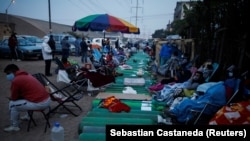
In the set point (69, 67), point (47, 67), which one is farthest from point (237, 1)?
point (47, 67)

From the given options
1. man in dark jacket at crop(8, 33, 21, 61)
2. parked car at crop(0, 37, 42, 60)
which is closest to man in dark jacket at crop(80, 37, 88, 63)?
parked car at crop(0, 37, 42, 60)

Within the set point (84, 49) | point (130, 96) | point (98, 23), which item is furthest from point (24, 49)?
point (130, 96)

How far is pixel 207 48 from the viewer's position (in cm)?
1082

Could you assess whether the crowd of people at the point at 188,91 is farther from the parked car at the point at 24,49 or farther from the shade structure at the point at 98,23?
the parked car at the point at 24,49

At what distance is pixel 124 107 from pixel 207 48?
6.24m

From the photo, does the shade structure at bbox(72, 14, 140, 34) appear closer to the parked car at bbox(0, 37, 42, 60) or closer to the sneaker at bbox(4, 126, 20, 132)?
the sneaker at bbox(4, 126, 20, 132)

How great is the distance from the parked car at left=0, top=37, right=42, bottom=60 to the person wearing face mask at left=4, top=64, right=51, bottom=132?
44.7 ft

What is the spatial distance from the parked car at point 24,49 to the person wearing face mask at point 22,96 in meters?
13.6

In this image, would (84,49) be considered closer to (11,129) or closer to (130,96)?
(130,96)

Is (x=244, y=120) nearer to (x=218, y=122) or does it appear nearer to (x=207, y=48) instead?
(x=218, y=122)

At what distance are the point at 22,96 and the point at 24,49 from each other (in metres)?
14.0

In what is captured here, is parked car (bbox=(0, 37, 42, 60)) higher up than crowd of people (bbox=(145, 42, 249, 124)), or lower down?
higher up

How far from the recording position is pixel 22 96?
505cm

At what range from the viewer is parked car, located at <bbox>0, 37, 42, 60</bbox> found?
17.9 meters
